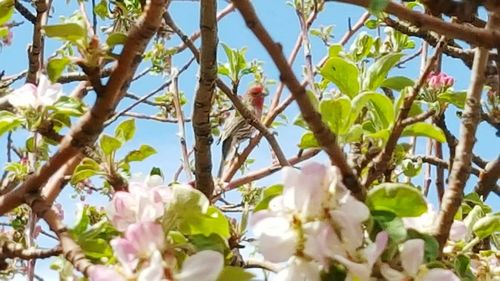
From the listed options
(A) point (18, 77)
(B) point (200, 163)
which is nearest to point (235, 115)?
(A) point (18, 77)

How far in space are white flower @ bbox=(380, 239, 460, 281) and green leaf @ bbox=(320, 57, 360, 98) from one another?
0.95 ft

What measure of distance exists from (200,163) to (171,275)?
2.61 ft

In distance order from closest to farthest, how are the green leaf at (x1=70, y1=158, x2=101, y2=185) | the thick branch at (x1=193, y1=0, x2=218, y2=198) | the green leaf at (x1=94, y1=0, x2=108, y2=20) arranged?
the green leaf at (x1=70, y1=158, x2=101, y2=185)
the thick branch at (x1=193, y1=0, x2=218, y2=198)
the green leaf at (x1=94, y1=0, x2=108, y2=20)

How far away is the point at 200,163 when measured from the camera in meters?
1.56

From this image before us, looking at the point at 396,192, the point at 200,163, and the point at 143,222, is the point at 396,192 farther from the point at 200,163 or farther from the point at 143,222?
the point at 200,163

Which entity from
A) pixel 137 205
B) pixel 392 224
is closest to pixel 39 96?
pixel 137 205

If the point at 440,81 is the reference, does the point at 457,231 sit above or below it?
below

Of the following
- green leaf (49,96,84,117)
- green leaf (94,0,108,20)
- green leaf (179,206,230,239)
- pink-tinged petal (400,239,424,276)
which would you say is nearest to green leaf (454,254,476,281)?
pink-tinged petal (400,239,424,276)

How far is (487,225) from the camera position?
97 cm

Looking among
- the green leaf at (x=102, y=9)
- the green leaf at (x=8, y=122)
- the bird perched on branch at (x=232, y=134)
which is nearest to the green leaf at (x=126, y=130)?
the green leaf at (x=8, y=122)

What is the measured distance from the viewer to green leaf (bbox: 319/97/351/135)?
35.6 inches

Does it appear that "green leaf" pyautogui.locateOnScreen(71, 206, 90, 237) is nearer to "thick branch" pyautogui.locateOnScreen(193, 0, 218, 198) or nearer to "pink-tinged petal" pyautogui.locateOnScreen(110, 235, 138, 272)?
"pink-tinged petal" pyautogui.locateOnScreen(110, 235, 138, 272)

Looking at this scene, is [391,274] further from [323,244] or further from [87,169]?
[87,169]

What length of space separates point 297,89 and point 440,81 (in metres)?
1.14
